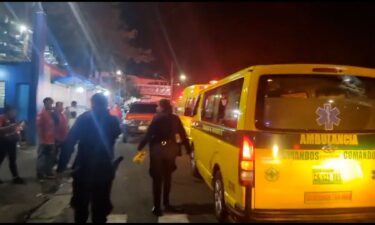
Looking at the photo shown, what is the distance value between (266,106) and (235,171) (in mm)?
866

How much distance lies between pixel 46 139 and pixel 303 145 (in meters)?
5.94

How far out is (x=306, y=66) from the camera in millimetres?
5367

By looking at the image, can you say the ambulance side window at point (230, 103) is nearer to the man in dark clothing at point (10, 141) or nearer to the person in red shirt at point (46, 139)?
the person in red shirt at point (46, 139)

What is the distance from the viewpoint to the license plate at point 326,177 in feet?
16.5

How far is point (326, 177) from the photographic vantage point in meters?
5.07

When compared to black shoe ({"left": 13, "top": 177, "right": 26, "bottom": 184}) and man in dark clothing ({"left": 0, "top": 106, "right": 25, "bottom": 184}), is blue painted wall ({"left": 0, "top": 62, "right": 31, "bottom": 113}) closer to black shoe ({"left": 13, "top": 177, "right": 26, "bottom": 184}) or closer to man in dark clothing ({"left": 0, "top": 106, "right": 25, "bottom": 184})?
man in dark clothing ({"left": 0, "top": 106, "right": 25, "bottom": 184})

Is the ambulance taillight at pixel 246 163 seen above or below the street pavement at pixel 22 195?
above

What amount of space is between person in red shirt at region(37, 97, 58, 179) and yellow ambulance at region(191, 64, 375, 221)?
194 inches

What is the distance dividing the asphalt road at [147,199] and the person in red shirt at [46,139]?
1534 millimetres

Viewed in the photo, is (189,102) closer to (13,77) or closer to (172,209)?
(172,209)

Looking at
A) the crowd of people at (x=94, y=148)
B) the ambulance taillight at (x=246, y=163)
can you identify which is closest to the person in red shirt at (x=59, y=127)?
the crowd of people at (x=94, y=148)

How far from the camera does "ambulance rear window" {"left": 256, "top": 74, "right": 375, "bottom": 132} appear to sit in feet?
17.0

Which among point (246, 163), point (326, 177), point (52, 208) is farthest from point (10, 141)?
point (326, 177)

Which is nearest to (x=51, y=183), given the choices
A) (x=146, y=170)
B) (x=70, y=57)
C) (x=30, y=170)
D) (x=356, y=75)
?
(x=30, y=170)
